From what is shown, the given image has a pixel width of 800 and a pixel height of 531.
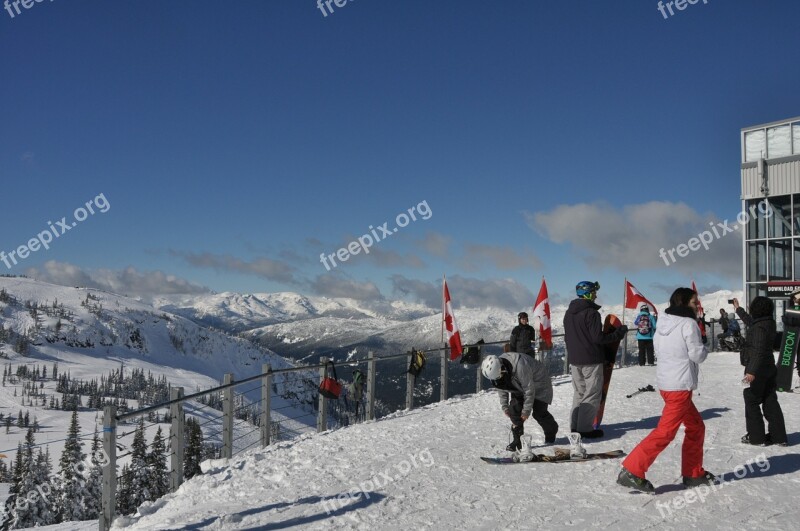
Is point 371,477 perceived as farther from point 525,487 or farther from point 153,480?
point 153,480

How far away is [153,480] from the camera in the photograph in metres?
50.7

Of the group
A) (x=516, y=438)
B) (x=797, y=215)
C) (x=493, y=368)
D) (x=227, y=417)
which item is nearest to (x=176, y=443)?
(x=227, y=417)

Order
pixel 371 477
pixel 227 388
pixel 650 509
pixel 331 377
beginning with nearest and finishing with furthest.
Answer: pixel 650 509
pixel 371 477
pixel 227 388
pixel 331 377

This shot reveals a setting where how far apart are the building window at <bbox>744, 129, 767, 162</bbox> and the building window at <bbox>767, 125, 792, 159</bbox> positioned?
213 millimetres

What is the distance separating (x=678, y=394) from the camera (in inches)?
232

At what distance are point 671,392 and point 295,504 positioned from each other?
399cm

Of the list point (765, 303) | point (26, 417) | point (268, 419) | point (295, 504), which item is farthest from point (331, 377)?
point (26, 417)

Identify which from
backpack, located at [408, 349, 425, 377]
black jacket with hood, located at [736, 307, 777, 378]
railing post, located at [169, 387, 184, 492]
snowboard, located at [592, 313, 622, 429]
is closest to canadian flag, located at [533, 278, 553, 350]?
backpack, located at [408, 349, 425, 377]

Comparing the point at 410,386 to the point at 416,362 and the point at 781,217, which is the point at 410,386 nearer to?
the point at 416,362

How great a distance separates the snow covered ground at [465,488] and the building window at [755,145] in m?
24.1

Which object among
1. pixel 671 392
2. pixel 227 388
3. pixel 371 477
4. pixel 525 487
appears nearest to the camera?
pixel 671 392

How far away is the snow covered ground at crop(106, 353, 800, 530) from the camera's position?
5.47m

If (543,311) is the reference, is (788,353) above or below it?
below

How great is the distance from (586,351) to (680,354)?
97.2 inches
